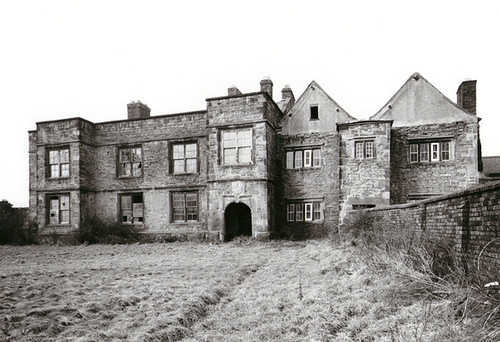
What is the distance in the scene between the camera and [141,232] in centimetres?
1908

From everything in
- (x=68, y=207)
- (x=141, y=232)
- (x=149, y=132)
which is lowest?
(x=141, y=232)

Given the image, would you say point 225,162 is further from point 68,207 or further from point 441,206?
point 441,206

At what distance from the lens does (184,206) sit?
741 inches

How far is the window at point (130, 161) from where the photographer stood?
64.7 feet

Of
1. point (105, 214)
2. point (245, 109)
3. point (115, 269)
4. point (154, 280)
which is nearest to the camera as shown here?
point (154, 280)

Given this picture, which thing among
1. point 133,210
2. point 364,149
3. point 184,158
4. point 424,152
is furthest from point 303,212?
point 133,210

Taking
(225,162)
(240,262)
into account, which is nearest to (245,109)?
(225,162)

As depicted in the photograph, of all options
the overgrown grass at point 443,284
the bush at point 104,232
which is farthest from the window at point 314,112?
the bush at point 104,232

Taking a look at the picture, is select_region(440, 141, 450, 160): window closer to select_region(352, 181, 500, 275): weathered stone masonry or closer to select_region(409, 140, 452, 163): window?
select_region(409, 140, 452, 163): window

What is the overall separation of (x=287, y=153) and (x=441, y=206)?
12.4m

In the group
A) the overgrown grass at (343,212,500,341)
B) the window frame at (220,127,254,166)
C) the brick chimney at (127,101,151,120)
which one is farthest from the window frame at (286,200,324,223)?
the brick chimney at (127,101,151,120)

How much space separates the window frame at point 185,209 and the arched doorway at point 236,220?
1917 millimetres

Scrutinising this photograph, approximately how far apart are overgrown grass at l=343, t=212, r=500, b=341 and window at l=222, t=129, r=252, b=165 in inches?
369

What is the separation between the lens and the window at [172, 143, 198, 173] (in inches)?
745
